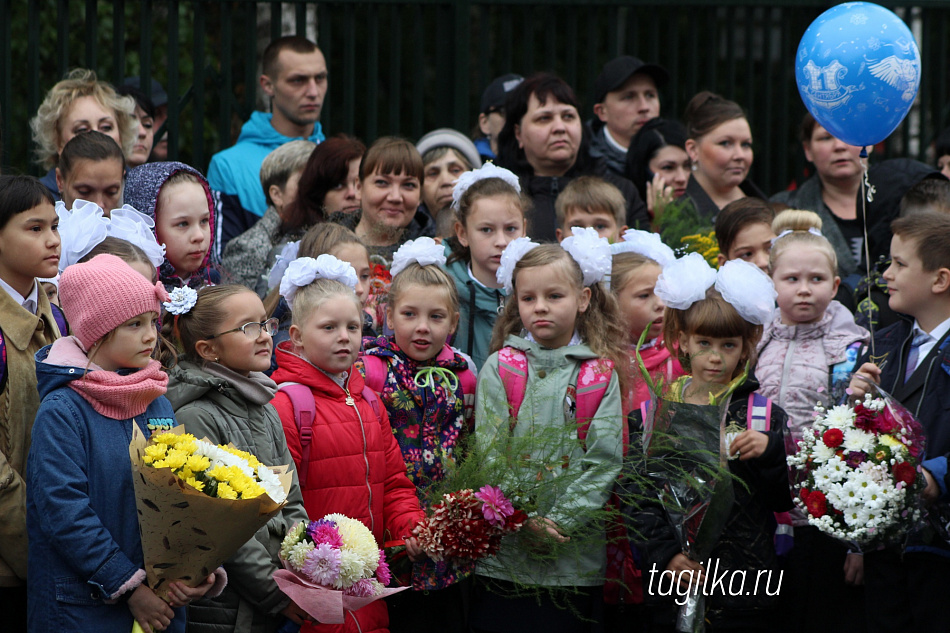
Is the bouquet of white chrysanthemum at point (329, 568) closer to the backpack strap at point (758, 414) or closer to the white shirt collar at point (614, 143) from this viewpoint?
the backpack strap at point (758, 414)

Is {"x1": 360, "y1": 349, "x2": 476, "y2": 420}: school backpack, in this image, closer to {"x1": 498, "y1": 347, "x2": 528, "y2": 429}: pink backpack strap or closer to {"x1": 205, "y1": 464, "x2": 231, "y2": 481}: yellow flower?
{"x1": 498, "y1": 347, "x2": 528, "y2": 429}: pink backpack strap

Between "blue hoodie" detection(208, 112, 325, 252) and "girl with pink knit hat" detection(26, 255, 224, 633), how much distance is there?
2855mm

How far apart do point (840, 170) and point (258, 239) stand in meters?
3.70

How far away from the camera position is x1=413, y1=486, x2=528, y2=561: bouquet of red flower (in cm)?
418

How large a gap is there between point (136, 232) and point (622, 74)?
411 centimetres

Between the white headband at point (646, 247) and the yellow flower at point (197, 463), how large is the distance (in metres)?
2.76

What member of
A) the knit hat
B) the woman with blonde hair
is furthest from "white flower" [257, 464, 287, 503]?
the knit hat

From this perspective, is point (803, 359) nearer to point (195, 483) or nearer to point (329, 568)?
point (329, 568)

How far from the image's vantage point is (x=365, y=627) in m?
4.43

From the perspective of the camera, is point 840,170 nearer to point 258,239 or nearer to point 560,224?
point 560,224

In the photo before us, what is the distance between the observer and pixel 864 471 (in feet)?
14.7

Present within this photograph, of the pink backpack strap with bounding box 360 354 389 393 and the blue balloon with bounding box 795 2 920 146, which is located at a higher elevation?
the blue balloon with bounding box 795 2 920 146

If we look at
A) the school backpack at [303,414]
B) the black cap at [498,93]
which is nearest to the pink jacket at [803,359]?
the school backpack at [303,414]

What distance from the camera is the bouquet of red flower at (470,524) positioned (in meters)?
4.18
